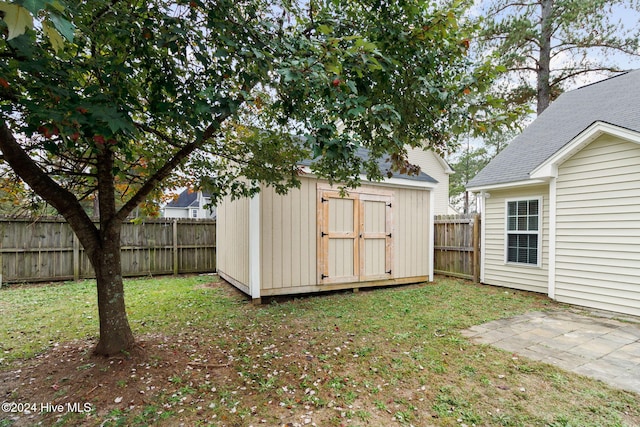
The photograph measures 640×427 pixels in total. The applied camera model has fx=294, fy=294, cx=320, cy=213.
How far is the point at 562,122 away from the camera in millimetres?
6938

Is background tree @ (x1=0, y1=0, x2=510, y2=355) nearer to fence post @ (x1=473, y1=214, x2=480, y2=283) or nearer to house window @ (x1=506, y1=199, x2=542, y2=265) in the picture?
house window @ (x1=506, y1=199, x2=542, y2=265)

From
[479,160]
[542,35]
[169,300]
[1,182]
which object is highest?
[542,35]

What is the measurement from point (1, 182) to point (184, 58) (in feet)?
11.5

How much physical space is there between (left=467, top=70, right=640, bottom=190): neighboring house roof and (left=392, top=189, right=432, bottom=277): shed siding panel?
136cm

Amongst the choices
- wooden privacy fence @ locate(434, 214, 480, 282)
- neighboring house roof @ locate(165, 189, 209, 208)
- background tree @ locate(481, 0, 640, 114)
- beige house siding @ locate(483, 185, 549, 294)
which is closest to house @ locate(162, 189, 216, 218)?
neighboring house roof @ locate(165, 189, 209, 208)

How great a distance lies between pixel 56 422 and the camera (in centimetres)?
198

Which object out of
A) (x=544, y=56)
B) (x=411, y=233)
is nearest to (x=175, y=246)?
(x=411, y=233)

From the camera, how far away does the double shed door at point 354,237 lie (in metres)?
5.57

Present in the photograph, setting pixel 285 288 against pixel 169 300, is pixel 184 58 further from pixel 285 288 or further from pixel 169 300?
pixel 169 300

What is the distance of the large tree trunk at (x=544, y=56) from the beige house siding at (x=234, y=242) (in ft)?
36.0

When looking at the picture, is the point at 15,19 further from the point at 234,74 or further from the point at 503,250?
the point at 503,250

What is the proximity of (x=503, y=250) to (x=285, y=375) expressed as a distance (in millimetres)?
5971

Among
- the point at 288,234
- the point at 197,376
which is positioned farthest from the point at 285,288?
the point at 197,376

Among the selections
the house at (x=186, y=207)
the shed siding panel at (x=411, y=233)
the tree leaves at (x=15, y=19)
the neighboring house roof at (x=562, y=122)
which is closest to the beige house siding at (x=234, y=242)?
the shed siding panel at (x=411, y=233)
